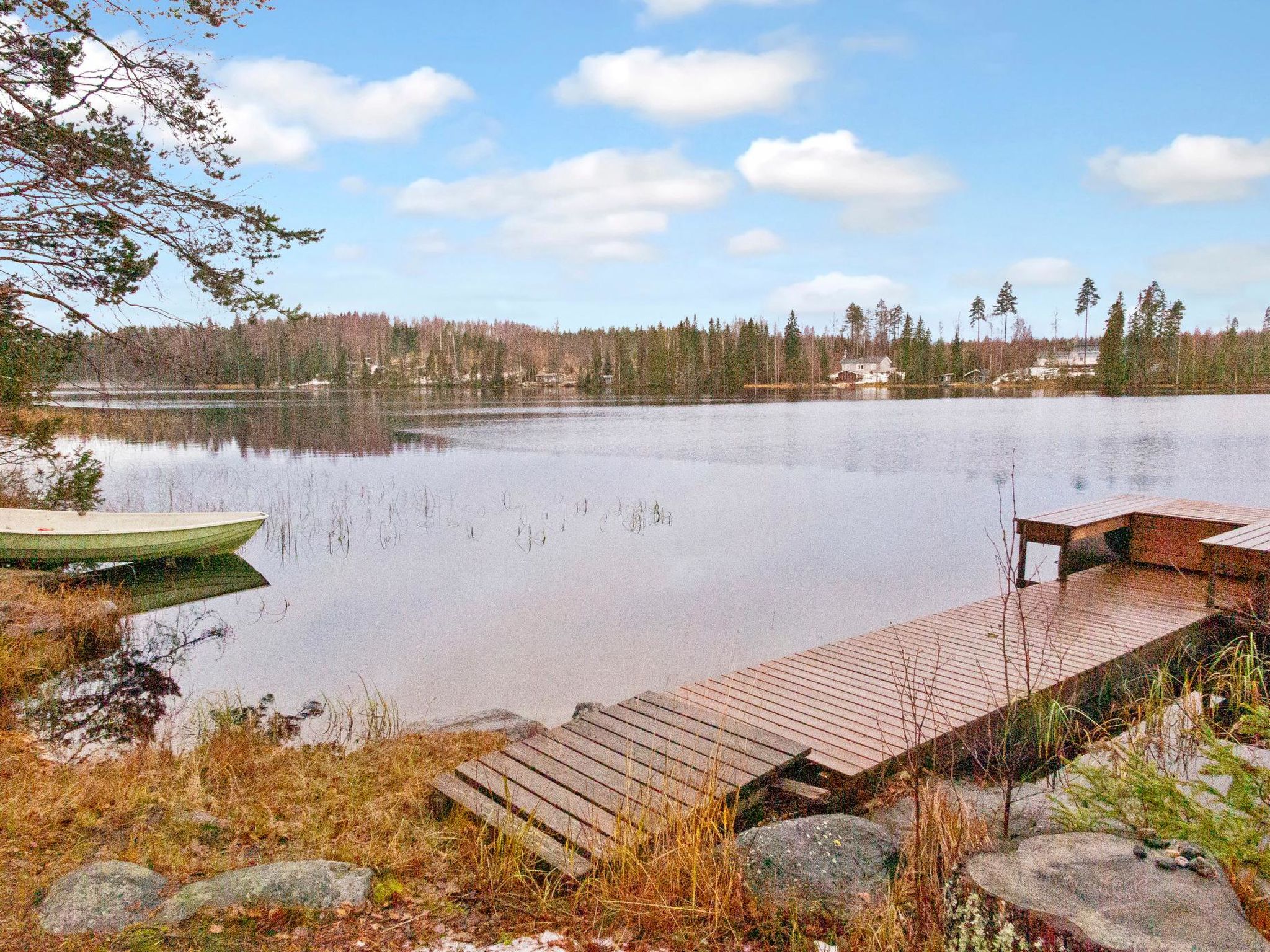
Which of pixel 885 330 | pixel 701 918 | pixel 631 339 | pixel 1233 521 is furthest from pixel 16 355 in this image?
pixel 885 330

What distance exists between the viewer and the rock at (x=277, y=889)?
3424 mm

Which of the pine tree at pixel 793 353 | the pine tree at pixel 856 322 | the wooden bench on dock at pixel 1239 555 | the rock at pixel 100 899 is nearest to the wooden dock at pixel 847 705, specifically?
the wooden bench on dock at pixel 1239 555

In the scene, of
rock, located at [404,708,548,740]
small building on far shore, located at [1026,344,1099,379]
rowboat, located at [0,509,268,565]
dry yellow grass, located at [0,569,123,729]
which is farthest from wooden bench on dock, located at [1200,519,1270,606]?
small building on far shore, located at [1026,344,1099,379]

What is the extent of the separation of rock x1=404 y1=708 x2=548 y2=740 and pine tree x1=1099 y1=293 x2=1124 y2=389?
88616 mm

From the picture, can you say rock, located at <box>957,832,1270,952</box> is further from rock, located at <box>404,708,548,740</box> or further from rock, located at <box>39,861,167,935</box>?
rock, located at <box>404,708,548,740</box>

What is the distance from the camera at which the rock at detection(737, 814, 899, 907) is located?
3.53 m

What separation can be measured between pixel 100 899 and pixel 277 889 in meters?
0.71

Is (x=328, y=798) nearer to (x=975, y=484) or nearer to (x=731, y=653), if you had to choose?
(x=731, y=653)

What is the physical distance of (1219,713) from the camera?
7.04 m

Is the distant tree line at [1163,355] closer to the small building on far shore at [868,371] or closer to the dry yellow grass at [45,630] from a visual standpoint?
the small building on far shore at [868,371]

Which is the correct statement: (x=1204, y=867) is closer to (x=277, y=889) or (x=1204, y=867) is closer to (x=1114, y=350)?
(x=277, y=889)

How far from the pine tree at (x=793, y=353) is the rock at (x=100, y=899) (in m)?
107

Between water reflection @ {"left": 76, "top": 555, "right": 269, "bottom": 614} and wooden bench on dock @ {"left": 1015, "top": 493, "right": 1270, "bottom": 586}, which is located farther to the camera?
water reflection @ {"left": 76, "top": 555, "right": 269, "bottom": 614}

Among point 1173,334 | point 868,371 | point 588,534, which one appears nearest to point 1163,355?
point 1173,334
